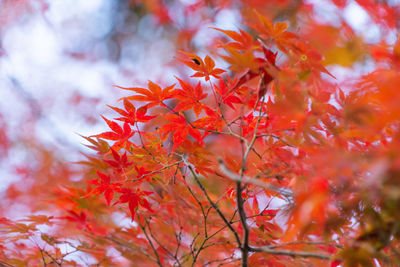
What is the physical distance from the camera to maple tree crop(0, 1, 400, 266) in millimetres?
456

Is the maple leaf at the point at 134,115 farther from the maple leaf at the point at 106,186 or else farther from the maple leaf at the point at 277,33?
the maple leaf at the point at 277,33

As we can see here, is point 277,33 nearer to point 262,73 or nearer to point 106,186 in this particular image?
point 262,73

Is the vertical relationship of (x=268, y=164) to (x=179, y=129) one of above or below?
below

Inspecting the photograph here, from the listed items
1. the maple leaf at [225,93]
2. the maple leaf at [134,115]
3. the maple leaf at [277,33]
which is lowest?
the maple leaf at [277,33]

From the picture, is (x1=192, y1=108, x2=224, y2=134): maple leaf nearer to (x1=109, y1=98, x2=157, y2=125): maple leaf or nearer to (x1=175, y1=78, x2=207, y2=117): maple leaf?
(x1=175, y1=78, x2=207, y2=117): maple leaf

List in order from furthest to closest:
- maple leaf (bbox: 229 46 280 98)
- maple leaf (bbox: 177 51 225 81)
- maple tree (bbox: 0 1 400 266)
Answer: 1. maple leaf (bbox: 177 51 225 81)
2. maple leaf (bbox: 229 46 280 98)
3. maple tree (bbox: 0 1 400 266)

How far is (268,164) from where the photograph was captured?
29.2 inches

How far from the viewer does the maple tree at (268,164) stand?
456 millimetres

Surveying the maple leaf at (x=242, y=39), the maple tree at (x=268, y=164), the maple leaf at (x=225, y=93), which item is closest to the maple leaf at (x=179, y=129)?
the maple tree at (x=268, y=164)

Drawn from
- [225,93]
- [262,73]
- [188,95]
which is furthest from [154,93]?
[262,73]

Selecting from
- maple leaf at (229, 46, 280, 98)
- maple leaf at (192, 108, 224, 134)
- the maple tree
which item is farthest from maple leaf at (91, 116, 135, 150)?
maple leaf at (229, 46, 280, 98)

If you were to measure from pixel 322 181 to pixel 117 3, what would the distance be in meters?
4.79

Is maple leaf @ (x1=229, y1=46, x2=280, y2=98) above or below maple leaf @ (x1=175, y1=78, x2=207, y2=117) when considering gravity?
below

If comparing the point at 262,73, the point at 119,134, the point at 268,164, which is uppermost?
the point at 119,134
